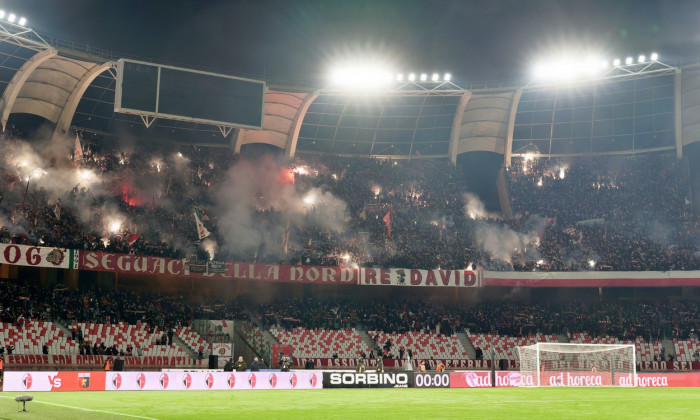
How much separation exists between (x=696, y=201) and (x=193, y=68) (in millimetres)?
37652

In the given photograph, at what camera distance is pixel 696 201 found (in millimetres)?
54844

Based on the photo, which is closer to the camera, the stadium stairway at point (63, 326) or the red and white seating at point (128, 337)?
the stadium stairway at point (63, 326)

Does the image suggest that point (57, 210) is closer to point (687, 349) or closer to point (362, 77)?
point (362, 77)

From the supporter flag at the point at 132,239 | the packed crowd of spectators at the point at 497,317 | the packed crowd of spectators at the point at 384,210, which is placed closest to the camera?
the supporter flag at the point at 132,239

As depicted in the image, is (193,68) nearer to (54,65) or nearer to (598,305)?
(54,65)

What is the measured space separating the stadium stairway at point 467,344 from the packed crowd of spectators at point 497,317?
0.64 m

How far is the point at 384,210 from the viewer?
56.8 m

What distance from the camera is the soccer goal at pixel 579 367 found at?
3834cm

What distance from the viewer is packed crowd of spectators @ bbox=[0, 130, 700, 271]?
161ft

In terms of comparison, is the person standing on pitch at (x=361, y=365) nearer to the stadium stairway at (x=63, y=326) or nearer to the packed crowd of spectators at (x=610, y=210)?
the stadium stairway at (x=63, y=326)

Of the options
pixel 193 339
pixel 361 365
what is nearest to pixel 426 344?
pixel 361 365

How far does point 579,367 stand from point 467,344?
472 inches

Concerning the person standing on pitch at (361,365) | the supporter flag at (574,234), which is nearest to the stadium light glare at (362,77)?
the person standing on pitch at (361,365)

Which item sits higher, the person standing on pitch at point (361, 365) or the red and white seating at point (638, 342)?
the red and white seating at point (638, 342)
